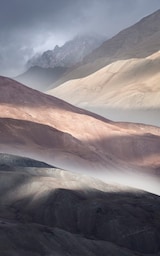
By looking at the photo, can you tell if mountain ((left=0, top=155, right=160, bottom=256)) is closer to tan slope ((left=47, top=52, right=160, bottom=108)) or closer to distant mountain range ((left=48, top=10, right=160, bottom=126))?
distant mountain range ((left=48, top=10, right=160, bottom=126))

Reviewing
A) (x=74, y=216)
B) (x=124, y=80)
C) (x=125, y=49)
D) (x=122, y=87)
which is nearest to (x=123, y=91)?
(x=122, y=87)

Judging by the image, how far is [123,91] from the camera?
5246 inches

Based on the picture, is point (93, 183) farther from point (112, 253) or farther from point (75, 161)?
point (75, 161)

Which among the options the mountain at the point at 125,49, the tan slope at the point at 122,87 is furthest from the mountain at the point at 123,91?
the mountain at the point at 125,49

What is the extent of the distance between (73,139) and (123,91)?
7632cm

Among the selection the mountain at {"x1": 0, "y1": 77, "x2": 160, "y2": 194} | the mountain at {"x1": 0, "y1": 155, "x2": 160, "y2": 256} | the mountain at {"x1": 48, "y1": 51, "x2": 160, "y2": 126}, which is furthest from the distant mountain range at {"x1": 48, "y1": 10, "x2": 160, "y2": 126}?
the mountain at {"x1": 0, "y1": 155, "x2": 160, "y2": 256}

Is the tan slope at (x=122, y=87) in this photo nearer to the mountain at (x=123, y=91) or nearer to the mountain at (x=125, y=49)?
the mountain at (x=123, y=91)

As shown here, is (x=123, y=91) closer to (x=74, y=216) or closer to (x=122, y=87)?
(x=122, y=87)

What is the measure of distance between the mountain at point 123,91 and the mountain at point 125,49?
1359cm

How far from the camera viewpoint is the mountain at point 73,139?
49.8m

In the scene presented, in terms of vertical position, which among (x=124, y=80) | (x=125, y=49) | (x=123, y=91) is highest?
(x=125, y=49)

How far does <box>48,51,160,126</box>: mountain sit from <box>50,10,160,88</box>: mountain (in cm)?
1359

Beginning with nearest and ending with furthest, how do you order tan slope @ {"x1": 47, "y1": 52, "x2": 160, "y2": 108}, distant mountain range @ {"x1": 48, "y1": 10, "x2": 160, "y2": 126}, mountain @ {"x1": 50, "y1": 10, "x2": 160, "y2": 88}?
1. distant mountain range @ {"x1": 48, "y1": 10, "x2": 160, "y2": 126}
2. tan slope @ {"x1": 47, "y1": 52, "x2": 160, "y2": 108}
3. mountain @ {"x1": 50, "y1": 10, "x2": 160, "y2": 88}

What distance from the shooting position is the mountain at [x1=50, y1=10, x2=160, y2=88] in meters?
169
